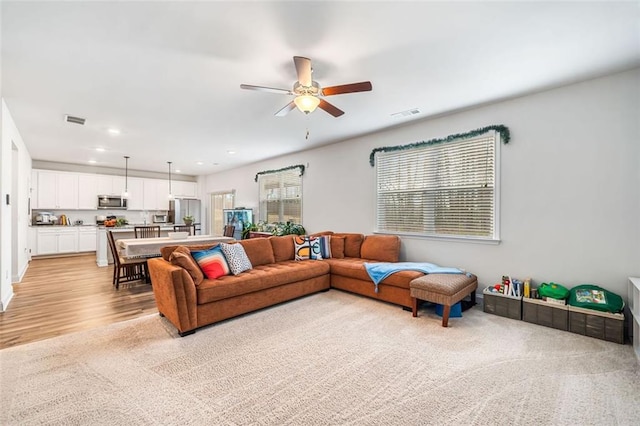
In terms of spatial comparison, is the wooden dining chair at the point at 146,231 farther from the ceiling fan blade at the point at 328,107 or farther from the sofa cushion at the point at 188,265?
the ceiling fan blade at the point at 328,107

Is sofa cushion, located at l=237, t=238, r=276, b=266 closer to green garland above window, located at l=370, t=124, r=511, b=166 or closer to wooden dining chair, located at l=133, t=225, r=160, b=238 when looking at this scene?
green garland above window, located at l=370, t=124, r=511, b=166

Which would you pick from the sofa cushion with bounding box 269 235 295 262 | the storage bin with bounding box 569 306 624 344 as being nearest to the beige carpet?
the storage bin with bounding box 569 306 624 344

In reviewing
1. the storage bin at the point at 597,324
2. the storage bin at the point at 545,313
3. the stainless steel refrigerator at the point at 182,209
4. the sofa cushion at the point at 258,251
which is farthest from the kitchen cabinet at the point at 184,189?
the storage bin at the point at 597,324

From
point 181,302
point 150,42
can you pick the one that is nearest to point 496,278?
point 181,302

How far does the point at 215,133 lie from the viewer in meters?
5.10

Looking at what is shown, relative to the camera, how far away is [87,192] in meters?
8.30

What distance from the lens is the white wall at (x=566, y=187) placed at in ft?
Answer: 9.52

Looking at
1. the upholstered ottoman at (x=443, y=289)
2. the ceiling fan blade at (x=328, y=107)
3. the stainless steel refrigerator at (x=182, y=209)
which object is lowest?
the upholstered ottoman at (x=443, y=289)

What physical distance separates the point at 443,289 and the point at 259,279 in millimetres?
2133

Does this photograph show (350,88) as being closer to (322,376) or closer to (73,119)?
(322,376)

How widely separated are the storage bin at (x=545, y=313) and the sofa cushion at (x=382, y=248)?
5.69ft

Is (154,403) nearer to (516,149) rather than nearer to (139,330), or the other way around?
(139,330)

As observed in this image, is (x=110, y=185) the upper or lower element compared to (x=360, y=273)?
upper

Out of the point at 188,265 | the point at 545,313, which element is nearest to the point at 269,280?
the point at 188,265
